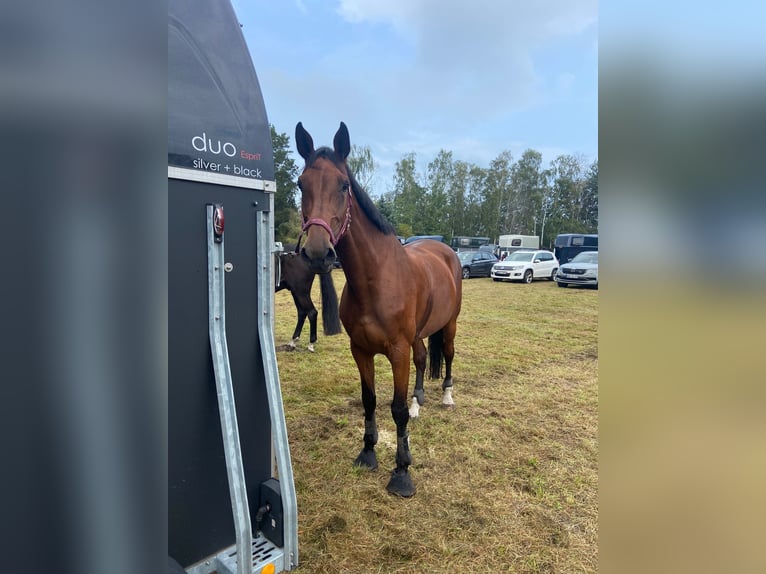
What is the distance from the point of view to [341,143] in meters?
2.30

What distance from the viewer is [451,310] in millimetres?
3934

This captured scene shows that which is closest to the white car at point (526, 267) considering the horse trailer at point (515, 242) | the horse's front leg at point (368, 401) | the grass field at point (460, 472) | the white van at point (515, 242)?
the white van at point (515, 242)

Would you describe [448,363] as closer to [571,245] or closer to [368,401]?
[368,401]

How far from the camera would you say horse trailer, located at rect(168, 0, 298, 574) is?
61.3 inches

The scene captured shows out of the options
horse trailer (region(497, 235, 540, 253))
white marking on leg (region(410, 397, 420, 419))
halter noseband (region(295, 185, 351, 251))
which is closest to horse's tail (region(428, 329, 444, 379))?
white marking on leg (region(410, 397, 420, 419))

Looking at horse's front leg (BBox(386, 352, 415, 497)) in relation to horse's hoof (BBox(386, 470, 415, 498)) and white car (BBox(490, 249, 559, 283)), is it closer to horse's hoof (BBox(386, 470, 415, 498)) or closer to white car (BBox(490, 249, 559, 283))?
horse's hoof (BBox(386, 470, 415, 498))

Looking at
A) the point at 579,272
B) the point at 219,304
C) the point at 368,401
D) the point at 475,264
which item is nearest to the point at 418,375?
the point at 368,401

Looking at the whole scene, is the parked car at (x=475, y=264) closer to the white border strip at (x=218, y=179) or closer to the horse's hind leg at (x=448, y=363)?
the horse's hind leg at (x=448, y=363)

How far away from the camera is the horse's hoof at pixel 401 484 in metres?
2.56

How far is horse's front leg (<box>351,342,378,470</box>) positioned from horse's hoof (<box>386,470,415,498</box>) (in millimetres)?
246

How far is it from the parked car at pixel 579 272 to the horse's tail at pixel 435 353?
498 inches
